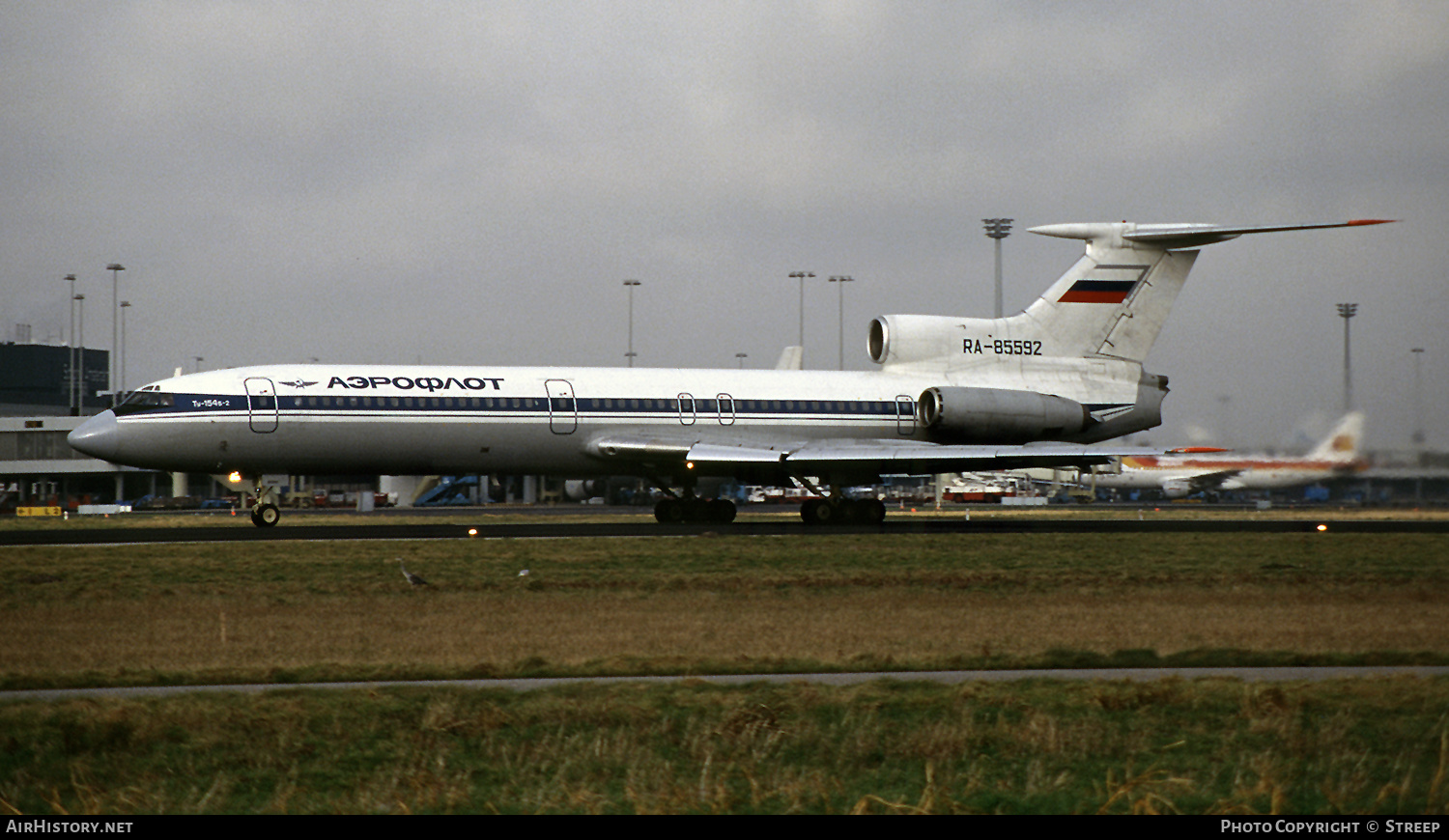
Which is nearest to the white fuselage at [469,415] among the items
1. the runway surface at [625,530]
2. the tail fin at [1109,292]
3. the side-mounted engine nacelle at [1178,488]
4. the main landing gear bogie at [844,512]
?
the runway surface at [625,530]

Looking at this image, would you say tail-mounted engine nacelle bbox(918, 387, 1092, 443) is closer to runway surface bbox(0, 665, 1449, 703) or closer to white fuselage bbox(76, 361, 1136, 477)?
white fuselage bbox(76, 361, 1136, 477)

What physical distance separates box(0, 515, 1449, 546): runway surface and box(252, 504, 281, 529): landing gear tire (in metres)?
0.29

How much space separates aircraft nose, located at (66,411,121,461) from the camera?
35875mm

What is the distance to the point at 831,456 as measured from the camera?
126 feet

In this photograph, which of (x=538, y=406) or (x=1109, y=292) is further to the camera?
(x=1109, y=292)

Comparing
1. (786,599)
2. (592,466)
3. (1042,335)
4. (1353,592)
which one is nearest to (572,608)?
(786,599)

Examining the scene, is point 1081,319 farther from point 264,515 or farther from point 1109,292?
point 264,515

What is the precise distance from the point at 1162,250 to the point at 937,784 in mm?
36695

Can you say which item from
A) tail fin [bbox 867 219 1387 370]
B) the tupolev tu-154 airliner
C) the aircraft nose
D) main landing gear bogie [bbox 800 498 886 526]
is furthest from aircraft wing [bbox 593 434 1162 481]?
the aircraft nose

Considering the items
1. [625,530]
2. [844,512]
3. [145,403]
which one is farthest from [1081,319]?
[145,403]

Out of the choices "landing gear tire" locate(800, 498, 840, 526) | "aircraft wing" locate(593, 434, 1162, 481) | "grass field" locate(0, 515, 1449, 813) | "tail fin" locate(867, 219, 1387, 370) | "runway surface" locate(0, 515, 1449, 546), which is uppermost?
"tail fin" locate(867, 219, 1387, 370)

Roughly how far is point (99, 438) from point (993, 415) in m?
25.2

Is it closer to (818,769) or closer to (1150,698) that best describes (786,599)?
(1150,698)
